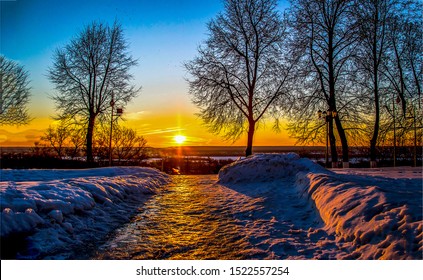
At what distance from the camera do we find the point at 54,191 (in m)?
6.66

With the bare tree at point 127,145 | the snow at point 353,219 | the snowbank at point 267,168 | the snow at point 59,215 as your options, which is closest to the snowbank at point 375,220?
the snow at point 353,219

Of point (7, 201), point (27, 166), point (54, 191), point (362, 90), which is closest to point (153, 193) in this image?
point (54, 191)

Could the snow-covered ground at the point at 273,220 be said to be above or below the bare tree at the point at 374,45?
below

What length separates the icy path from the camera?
4.55 meters

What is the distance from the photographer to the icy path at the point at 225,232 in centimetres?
455

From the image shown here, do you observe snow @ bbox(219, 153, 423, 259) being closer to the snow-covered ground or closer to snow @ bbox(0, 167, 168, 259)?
the snow-covered ground

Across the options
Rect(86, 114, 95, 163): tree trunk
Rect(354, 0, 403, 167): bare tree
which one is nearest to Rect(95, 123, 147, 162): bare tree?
Rect(86, 114, 95, 163): tree trunk

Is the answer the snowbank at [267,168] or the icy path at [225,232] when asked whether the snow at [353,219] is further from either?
the snowbank at [267,168]

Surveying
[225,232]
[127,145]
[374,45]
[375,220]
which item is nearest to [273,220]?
[225,232]

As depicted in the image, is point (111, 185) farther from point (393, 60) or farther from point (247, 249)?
point (393, 60)

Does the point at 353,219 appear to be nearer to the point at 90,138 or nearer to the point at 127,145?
the point at 90,138

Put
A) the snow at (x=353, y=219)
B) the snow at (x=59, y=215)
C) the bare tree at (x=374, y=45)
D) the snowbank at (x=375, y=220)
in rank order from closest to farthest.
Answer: the snowbank at (x=375, y=220), the snow at (x=353, y=219), the snow at (x=59, y=215), the bare tree at (x=374, y=45)

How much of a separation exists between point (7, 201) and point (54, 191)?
1467 mm

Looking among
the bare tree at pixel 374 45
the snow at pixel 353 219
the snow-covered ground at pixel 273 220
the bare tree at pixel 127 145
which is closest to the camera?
the snow at pixel 353 219
